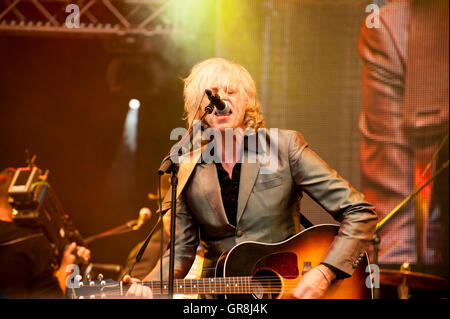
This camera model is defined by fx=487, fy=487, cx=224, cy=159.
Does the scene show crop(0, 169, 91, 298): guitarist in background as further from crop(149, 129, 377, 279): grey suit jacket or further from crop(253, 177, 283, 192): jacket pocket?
crop(253, 177, 283, 192): jacket pocket

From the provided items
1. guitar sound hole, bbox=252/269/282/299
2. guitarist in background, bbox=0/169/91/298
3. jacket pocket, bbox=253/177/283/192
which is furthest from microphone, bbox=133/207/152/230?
guitar sound hole, bbox=252/269/282/299

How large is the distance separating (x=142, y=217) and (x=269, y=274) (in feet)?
11.7

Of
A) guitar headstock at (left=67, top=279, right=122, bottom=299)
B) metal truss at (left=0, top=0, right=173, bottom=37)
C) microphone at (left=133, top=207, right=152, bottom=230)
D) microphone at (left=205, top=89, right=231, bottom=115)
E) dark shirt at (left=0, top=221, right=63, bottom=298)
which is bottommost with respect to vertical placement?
dark shirt at (left=0, top=221, right=63, bottom=298)

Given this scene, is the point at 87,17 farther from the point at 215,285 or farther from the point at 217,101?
the point at 215,285

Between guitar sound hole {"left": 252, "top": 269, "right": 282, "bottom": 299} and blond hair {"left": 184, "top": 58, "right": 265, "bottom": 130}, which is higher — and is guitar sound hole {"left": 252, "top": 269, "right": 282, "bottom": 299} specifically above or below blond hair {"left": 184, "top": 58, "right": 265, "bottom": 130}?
below

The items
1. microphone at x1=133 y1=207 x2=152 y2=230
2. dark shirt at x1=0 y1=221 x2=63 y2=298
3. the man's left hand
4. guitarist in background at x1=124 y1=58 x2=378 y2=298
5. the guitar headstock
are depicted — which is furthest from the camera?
microphone at x1=133 y1=207 x2=152 y2=230

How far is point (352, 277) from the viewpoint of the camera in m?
2.93

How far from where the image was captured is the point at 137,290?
2.67 meters

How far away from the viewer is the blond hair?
132 inches

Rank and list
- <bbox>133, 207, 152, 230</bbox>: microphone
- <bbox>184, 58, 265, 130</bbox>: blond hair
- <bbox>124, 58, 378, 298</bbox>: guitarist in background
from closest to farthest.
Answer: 1. <bbox>124, 58, 378, 298</bbox>: guitarist in background
2. <bbox>184, 58, 265, 130</bbox>: blond hair
3. <bbox>133, 207, 152, 230</bbox>: microphone

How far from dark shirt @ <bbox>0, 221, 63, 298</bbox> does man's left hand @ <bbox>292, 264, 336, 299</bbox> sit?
3.66 m

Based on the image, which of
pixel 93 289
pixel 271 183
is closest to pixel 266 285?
pixel 271 183
